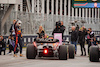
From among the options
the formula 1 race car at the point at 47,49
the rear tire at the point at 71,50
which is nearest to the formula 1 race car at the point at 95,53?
the formula 1 race car at the point at 47,49

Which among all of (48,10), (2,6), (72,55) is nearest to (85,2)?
(2,6)

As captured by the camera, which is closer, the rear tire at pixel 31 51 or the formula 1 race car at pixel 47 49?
the formula 1 race car at pixel 47 49

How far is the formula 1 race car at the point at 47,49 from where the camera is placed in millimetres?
15633

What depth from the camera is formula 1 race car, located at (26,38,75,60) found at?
15.6m

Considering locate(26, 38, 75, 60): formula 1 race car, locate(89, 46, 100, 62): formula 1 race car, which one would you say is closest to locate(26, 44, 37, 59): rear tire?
locate(26, 38, 75, 60): formula 1 race car

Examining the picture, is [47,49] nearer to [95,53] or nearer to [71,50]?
[71,50]

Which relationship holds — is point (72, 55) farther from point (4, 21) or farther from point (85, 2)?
point (85, 2)

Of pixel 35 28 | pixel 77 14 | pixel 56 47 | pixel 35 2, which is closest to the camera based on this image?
pixel 56 47

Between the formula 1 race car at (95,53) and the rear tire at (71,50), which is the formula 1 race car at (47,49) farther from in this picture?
the formula 1 race car at (95,53)

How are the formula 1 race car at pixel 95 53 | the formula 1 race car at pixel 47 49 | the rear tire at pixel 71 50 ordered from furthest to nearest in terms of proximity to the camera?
the rear tire at pixel 71 50 → the formula 1 race car at pixel 47 49 → the formula 1 race car at pixel 95 53

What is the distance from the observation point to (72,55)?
17.2 metres

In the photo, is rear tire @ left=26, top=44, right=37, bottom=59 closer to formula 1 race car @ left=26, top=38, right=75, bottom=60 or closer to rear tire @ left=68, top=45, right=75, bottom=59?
formula 1 race car @ left=26, top=38, right=75, bottom=60

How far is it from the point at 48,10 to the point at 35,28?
1192cm

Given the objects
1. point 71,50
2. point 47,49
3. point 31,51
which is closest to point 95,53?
point 47,49
